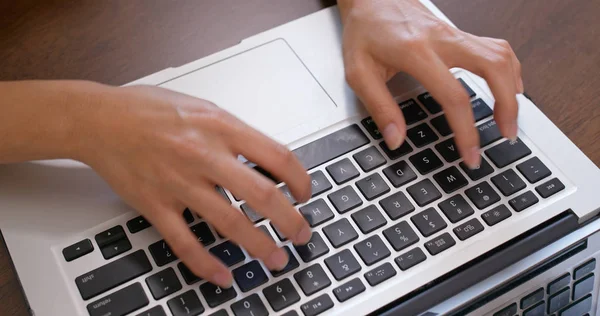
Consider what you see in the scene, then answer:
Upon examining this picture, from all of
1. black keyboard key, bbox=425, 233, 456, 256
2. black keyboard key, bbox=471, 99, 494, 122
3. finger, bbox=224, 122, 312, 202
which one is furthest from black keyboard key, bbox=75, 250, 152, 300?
black keyboard key, bbox=471, 99, 494, 122

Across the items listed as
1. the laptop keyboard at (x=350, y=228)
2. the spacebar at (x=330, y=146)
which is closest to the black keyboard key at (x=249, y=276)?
the laptop keyboard at (x=350, y=228)

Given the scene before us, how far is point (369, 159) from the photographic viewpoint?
56 centimetres

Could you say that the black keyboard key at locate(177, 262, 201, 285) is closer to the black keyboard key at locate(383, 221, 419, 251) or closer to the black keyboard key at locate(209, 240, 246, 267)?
the black keyboard key at locate(209, 240, 246, 267)

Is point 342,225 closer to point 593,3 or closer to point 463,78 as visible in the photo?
point 463,78

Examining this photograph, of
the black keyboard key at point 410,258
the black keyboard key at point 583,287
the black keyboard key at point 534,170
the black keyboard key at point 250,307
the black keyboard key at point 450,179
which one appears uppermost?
the black keyboard key at point 450,179

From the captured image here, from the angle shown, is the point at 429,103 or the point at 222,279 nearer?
the point at 222,279

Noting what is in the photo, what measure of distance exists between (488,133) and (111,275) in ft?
1.14

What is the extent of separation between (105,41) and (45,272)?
29cm

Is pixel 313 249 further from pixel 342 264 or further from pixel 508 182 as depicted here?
pixel 508 182

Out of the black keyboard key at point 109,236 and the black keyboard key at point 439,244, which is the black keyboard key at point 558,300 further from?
the black keyboard key at point 109,236

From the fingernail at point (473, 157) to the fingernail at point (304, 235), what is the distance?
15 cm

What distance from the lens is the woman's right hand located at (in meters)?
0.50

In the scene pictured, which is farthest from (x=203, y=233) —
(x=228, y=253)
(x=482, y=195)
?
(x=482, y=195)

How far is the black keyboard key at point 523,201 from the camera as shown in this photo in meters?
0.53
